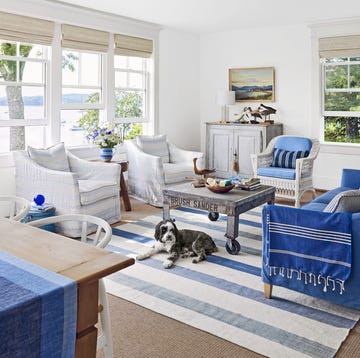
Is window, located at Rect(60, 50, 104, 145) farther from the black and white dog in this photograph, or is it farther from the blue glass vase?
the black and white dog

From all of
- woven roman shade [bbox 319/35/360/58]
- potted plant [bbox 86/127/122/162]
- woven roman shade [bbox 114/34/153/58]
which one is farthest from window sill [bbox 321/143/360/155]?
potted plant [bbox 86/127/122/162]

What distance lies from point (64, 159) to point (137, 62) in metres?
2.53

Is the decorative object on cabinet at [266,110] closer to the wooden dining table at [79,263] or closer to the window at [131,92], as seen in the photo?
the window at [131,92]

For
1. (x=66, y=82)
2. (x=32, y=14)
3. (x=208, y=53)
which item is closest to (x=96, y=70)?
(x=66, y=82)

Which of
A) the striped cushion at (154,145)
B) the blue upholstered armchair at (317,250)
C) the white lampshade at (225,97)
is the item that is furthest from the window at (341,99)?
the blue upholstered armchair at (317,250)

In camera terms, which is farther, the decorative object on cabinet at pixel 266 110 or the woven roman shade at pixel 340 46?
the decorative object on cabinet at pixel 266 110

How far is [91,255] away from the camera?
61.8 inches

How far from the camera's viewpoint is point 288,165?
582 cm

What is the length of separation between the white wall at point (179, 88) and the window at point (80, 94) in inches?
50.9

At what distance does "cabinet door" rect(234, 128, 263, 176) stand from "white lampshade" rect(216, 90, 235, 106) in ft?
1.76

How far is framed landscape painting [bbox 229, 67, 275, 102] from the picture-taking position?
712cm

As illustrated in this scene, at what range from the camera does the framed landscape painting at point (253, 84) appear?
7.12 metres

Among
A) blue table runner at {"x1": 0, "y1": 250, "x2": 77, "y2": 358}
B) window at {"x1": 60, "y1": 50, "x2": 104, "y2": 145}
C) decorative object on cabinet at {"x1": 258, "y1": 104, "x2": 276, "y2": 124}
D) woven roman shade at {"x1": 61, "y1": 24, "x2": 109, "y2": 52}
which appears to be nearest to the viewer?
blue table runner at {"x1": 0, "y1": 250, "x2": 77, "y2": 358}

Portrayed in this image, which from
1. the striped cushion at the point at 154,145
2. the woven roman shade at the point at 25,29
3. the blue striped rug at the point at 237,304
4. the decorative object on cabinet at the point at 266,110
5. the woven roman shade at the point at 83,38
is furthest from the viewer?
the decorative object on cabinet at the point at 266,110
